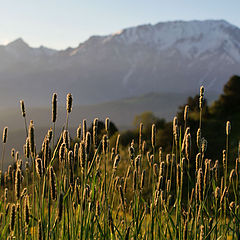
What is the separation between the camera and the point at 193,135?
66.9 feet

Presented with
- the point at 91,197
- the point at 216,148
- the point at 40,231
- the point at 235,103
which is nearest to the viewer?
the point at 40,231

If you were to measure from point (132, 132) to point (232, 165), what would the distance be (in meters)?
6.59


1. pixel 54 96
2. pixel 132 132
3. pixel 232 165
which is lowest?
pixel 232 165

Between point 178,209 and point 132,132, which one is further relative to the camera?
point 132,132

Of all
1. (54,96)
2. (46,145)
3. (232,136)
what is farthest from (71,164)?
(232,136)

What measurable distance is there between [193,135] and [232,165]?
2594 millimetres

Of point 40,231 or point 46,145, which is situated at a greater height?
point 46,145

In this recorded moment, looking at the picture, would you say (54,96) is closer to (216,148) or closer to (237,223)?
(237,223)

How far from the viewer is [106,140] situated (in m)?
2.25

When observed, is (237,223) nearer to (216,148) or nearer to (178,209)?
(178,209)

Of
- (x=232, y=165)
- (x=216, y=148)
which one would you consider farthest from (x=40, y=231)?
(x=216, y=148)

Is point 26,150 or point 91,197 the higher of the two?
point 26,150

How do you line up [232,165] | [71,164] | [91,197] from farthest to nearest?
[232,165]
[91,197]
[71,164]

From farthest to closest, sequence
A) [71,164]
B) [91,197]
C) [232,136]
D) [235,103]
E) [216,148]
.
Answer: [235,103]
[232,136]
[216,148]
[91,197]
[71,164]
